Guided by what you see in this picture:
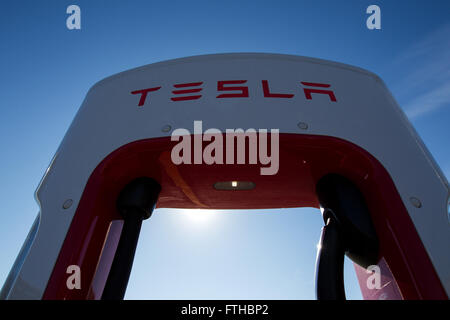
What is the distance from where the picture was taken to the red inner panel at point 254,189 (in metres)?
0.73

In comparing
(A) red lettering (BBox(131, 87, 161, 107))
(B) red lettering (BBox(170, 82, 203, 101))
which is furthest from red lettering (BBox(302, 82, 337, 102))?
(A) red lettering (BBox(131, 87, 161, 107))

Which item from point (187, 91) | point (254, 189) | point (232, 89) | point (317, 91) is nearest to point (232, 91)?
point (232, 89)

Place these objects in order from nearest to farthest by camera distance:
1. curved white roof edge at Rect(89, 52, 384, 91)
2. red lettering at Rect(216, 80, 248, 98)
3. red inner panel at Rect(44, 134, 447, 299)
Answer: red inner panel at Rect(44, 134, 447, 299) → red lettering at Rect(216, 80, 248, 98) → curved white roof edge at Rect(89, 52, 384, 91)

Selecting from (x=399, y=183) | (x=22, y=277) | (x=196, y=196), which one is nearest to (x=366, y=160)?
(x=399, y=183)

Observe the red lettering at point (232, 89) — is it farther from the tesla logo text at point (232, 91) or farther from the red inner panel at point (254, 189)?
the red inner panel at point (254, 189)

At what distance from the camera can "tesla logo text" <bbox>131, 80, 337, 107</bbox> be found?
3.18ft

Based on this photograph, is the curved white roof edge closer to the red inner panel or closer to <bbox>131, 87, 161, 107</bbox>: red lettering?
<bbox>131, 87, 161, 107</bbox>: red lettering

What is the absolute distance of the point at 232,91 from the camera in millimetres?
981

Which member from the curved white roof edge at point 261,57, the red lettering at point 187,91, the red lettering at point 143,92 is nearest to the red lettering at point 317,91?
the curved white roof edge at point 261,57

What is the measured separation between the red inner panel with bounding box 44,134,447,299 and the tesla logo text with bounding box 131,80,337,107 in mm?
162

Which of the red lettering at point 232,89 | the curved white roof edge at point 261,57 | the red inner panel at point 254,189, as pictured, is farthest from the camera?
the curved white roof edge at point 261,57

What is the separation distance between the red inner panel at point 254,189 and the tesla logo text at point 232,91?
162mm

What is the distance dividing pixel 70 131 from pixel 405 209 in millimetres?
1065
